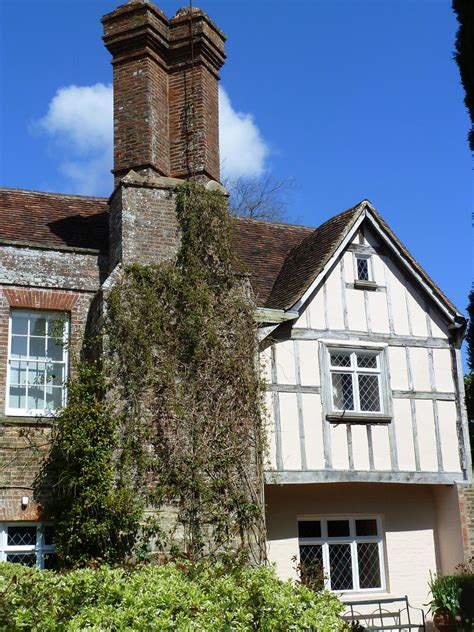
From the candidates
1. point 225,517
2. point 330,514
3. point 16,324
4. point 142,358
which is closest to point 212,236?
point 142,358

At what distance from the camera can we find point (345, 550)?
14.8 m

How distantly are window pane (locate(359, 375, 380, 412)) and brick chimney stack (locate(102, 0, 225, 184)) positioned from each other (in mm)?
4359

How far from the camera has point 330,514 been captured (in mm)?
14711

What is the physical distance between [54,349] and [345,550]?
6168 mm

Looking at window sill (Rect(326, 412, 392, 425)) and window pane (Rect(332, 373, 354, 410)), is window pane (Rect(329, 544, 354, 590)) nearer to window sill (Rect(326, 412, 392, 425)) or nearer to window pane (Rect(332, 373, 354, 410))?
window sill (Rect(326, 412, 392, 425))

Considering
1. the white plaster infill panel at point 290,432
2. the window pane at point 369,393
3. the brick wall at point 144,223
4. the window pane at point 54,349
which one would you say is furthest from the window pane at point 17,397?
the window pane at point 369,393

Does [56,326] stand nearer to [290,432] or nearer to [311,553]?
[290,432]

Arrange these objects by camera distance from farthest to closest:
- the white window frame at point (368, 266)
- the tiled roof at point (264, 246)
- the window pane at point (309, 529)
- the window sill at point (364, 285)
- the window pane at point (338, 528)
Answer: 1. the tiled roof at point (264, 246)
2. the white window frame at point (368, 266)
3. the window sill at point (364, 285)
4. the window pane at point (338, 528)
5. the window pane at point (309, 529)

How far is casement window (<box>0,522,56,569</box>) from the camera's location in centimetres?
1182

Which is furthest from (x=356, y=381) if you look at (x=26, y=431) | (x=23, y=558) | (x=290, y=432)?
(x=23, y=558)

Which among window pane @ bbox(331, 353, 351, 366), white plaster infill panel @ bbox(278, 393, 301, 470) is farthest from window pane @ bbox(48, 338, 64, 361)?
window pane @ bbox(331, 353, 351, 366)

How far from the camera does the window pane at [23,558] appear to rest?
466 inches

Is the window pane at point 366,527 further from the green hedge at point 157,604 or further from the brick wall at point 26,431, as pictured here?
the green hedge at point 157,604

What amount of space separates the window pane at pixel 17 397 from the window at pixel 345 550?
5.23 metres
